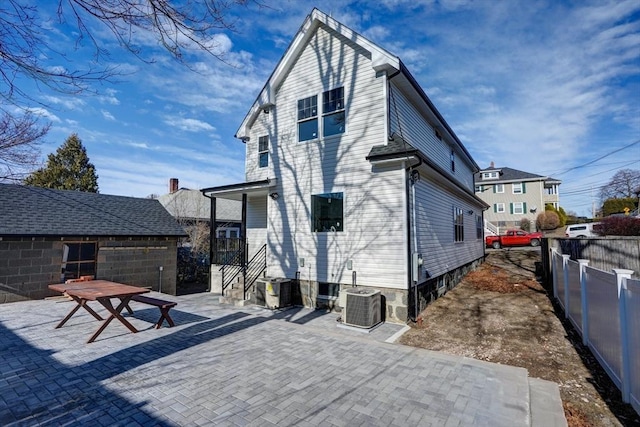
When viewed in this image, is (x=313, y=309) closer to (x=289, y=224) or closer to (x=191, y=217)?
(x=289, y=224)

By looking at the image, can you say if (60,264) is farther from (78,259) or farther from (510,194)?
(510,194)

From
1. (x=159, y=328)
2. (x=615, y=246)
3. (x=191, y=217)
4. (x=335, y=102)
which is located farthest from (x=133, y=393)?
(x=191, y=217)

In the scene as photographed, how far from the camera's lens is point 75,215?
12688 millimetres

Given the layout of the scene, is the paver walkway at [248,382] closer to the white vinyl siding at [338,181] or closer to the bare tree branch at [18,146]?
the white vinyl siding at [338,181]

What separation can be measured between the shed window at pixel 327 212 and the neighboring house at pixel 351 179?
0.03m

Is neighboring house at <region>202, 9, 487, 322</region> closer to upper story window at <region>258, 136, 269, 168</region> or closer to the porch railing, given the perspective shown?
the porch railing

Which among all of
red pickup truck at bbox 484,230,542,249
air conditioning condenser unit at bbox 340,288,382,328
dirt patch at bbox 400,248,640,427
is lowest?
dirt patch at bbox 400,248,640,427

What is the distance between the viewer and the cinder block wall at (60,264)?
10453 mm

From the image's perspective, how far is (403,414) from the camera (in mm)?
3543

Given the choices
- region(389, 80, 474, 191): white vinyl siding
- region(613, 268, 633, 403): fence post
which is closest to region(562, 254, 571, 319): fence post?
region(613, 268, 633, 403): fence post

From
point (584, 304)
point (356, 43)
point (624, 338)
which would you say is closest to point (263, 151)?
point (356, 43)

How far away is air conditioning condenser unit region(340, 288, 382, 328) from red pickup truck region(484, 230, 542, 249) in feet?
68.9

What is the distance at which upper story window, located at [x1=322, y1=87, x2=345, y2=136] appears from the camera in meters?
9.48

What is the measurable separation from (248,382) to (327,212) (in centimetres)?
589
